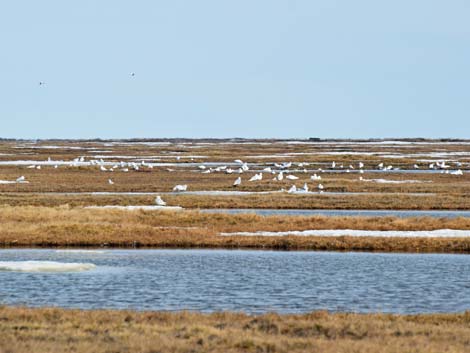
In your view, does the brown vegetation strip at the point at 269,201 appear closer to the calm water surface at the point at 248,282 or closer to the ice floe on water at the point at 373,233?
the ice floe on water at the point at 373,233

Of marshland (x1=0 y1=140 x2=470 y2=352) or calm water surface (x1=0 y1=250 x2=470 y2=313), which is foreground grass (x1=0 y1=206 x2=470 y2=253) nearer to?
marshland (x1=0 y1=140 x2=470 y2=352)

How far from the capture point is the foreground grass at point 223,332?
47.5 ft

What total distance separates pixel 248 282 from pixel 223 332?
8.32 meters

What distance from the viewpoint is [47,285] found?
22719 mm

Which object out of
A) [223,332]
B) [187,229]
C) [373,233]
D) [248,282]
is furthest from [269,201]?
[223,332]

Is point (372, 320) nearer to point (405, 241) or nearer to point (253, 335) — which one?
point (253, 335)

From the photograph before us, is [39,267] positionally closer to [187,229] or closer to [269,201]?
[187,229]

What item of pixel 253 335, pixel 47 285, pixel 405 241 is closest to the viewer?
pixel 253 335

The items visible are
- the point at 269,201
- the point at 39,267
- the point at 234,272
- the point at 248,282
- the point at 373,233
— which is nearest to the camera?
the point at 248,282

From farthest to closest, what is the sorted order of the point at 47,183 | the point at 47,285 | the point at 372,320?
the point at 47,183 < the point at 47,285 < the point at 372,320

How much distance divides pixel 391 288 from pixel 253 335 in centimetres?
841

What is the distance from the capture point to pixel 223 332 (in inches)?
620

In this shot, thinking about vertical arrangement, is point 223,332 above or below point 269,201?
above

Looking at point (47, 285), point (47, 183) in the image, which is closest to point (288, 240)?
point (47, 285)
